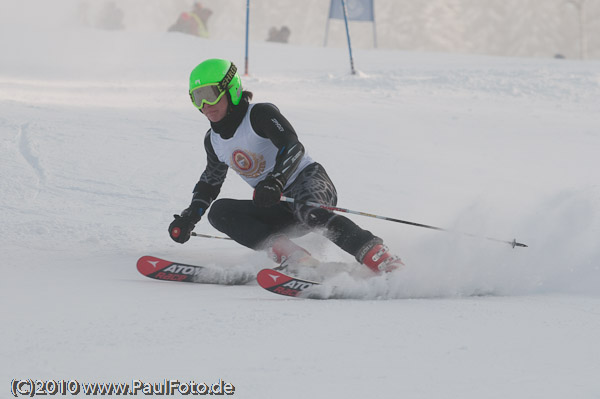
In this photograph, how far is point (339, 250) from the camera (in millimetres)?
4281

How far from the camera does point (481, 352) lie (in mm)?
2215

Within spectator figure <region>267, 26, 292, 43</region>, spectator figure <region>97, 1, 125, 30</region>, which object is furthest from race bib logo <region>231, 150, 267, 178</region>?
spectator figure <region>97, 1, 125, 30</region>

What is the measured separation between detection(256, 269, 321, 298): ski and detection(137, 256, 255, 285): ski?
0.44 metres

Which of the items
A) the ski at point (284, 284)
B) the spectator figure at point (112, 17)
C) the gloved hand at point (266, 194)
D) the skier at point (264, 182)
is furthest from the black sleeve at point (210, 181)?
the spectator figure at point (112, 17)

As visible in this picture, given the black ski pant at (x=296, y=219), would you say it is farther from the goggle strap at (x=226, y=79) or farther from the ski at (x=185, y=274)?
the goggle strap at (x=226, y=79)

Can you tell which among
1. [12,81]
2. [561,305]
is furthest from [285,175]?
[12,81]

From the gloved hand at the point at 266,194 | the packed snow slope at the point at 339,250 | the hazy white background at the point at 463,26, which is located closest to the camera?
the packed snow slope at the point at 339,250

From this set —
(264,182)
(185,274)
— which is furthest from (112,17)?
(264,182)

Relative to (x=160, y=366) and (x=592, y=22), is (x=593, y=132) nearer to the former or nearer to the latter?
(x=160, y=366)

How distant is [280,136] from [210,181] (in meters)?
0.64

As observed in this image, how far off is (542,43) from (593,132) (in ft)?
112

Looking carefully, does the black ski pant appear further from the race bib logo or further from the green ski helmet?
the green ski helmet

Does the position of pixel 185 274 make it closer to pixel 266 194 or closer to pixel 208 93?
pixel 266 194

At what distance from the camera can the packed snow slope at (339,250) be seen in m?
2.10
